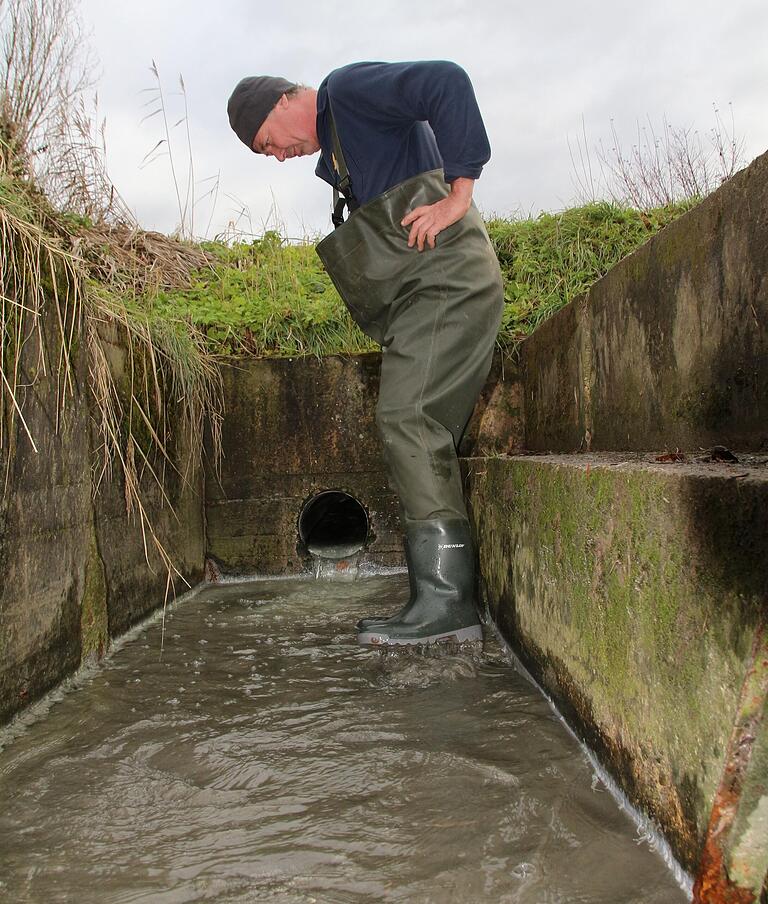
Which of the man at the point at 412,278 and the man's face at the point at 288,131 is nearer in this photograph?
the man at the point at 412,278

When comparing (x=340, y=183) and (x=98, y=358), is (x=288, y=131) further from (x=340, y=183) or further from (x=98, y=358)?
(x=98, y=358)

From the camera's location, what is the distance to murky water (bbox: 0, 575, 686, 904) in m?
1.27

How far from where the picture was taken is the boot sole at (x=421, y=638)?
8.40 ft

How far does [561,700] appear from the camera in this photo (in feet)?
6.38

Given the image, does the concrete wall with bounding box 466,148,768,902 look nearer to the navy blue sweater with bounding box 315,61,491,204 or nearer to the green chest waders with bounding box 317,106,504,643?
the green chest waders with bounding box 317,106,504,643

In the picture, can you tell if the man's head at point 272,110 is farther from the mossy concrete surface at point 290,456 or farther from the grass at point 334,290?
the mossy concrete surface at point 290,456

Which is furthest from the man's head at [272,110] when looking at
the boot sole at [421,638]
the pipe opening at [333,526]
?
the pipe opening at [333,526]

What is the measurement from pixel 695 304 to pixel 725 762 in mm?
1411

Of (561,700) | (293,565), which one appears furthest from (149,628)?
(561,700)

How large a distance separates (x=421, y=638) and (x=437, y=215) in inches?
58.1

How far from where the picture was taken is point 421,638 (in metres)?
2.55

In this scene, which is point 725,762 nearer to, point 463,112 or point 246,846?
point 246,846

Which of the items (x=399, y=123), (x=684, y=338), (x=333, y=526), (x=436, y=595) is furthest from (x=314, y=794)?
(x=333, y=526)

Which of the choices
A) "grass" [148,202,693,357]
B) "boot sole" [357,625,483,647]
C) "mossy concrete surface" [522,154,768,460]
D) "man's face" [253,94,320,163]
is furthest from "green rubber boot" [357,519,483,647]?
"grass" [148,202,693,357]
